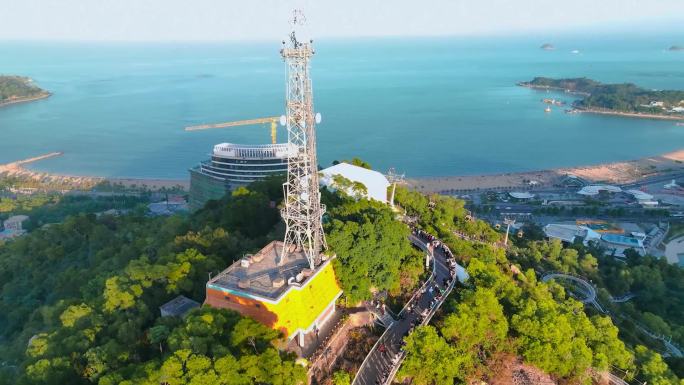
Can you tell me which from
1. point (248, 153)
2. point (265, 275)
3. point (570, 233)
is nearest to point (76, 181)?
point (248, 153)

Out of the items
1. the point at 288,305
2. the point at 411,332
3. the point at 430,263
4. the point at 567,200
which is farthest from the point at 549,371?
the point at 567,200

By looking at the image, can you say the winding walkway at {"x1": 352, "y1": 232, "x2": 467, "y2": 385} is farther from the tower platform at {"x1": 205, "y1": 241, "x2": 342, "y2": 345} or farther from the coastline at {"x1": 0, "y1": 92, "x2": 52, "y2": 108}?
the coastline at {"x1": 0, "y1": 92, "x2": 52, "y2": 108}

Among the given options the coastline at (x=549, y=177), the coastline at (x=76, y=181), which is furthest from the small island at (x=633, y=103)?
the coastline at (x=76, y=181)

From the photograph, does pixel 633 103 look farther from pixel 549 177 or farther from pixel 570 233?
pixel 570 233

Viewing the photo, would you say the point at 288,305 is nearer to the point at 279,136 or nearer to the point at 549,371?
the point at 549,371

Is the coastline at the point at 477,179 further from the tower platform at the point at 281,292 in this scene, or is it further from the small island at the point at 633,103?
the tower platform at the point at 281,292

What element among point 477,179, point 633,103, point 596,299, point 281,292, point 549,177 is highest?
point 281,292

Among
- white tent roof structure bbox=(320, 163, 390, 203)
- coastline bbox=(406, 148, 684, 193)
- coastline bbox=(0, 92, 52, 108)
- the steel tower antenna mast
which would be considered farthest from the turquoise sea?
the steel tower antenna mast
